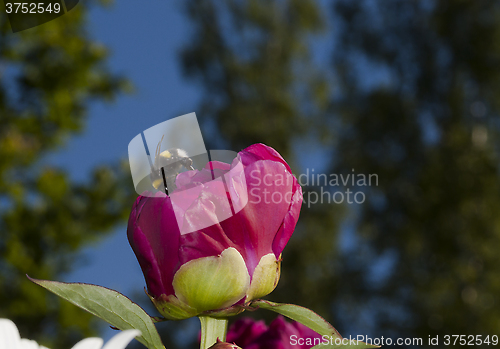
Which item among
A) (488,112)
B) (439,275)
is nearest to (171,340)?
(439,275)

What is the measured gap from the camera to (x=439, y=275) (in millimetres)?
5340

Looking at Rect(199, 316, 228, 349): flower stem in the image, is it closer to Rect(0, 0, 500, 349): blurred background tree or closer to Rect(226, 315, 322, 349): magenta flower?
Rect(226, 315, 322, 349): magenta flower

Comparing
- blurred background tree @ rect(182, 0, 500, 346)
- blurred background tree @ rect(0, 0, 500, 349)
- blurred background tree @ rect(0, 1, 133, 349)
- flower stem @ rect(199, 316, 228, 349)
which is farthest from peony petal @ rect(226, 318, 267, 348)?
blurred background tree @ rect(182, 0, 500, 346)

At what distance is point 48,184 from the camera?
243cm

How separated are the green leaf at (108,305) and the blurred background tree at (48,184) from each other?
7.53 ft

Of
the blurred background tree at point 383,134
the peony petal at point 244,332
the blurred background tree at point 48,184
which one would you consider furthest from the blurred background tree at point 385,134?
the peony petal at point 244,332

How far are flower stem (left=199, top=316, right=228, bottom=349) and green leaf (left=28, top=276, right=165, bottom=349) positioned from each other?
29mm

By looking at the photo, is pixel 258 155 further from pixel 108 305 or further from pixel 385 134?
pixel 385 134

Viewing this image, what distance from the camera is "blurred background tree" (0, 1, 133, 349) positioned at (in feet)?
7.76

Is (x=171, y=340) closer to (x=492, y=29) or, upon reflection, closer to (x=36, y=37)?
(x=36, y=37)

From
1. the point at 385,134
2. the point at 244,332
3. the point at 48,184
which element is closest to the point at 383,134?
the point at 385,134

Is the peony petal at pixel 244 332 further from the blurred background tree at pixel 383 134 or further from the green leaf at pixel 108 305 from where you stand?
the blurred background tree at pixel 383 134

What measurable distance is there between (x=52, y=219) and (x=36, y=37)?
3.80 ft

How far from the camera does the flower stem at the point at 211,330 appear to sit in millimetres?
248
